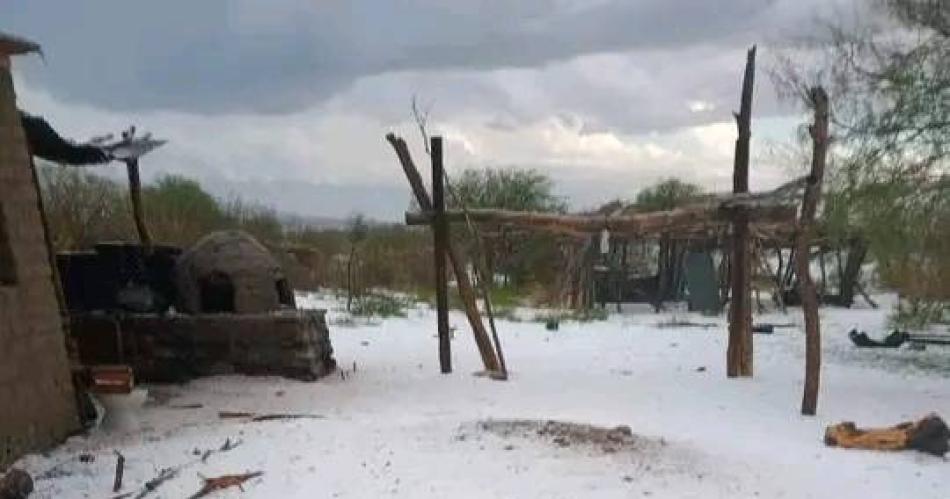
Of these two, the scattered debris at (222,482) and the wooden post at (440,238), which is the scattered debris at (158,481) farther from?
the wooden post at (440,238)

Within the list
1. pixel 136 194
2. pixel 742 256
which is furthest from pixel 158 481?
pixel 136 194

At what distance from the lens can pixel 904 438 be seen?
9.23 metres

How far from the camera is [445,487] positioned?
7.55 metres

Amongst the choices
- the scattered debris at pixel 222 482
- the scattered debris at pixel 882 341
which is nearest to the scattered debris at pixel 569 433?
the scattered debris at pixel 222 482

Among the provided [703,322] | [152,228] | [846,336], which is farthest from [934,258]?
[152,228]

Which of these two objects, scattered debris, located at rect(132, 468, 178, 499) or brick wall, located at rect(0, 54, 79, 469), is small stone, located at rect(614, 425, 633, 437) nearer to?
scattered debris, located at rect(132, 468, 178, 499)

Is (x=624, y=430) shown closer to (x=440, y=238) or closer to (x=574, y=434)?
(x=574, y=434)

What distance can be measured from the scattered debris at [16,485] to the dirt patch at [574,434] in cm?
330

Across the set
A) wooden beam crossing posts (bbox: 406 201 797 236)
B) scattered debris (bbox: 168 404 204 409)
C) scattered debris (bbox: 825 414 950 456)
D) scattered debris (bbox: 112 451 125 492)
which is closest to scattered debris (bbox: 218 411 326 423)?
scattered debris (bbox: 168 404 204 409)

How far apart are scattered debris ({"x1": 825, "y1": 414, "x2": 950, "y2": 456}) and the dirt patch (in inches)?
62.1

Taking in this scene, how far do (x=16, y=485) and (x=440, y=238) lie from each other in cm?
698

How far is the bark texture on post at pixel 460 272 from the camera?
533 inches

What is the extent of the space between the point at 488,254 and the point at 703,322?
890 cm

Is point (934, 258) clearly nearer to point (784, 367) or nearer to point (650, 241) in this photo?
point (784, 367)
